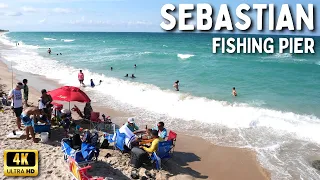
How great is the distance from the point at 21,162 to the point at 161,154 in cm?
366

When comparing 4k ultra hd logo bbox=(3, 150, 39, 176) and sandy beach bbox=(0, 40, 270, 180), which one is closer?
4k ultra hd logo bbox=(3, 150, 39, 176)

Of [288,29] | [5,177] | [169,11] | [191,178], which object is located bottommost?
[191,178]

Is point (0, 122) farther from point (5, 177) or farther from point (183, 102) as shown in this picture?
point (183, 102)

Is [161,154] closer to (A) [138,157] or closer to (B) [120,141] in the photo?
(A) [138,157]

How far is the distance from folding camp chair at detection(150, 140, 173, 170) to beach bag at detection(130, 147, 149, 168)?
9.1 inches

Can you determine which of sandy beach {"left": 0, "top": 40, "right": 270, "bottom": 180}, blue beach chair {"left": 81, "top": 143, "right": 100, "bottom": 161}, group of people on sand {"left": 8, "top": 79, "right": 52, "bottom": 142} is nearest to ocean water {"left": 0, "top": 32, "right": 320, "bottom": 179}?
sandy beach {"left": 0, "top": 40, "right": 270, "bottom": 180}

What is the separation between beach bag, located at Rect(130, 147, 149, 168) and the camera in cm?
825

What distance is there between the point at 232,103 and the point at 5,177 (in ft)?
41.0

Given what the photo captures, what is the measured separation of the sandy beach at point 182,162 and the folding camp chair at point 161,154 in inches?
8.2

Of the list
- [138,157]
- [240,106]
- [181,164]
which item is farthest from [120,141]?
[240,106]

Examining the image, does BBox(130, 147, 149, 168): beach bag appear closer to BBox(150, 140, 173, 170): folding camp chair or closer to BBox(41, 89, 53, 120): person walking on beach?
BBox(150, 140, 173, 170): folding camp chair

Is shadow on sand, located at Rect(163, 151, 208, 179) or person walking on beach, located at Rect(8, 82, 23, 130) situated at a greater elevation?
person walking on beach, located at Rect(8, 82, 23, 130)

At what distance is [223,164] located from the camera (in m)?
9.32

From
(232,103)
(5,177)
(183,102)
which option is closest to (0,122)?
(5,177)
